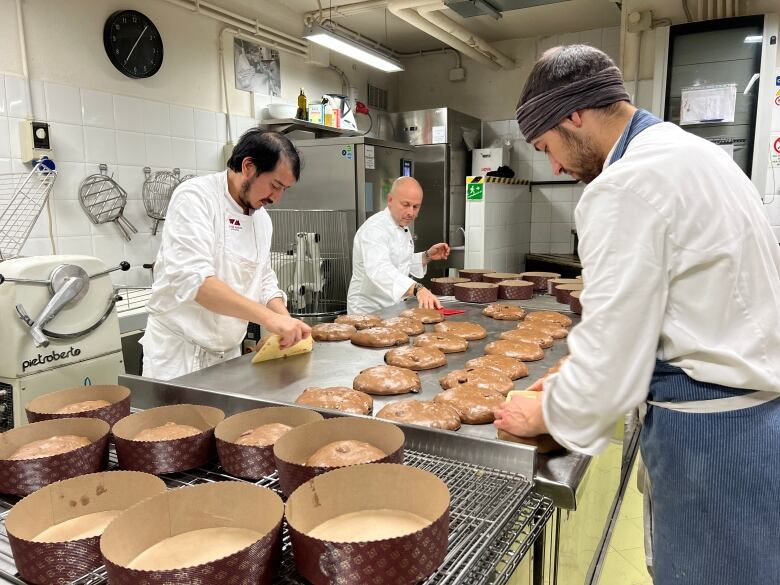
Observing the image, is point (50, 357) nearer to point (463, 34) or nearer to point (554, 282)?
point (554, 282)

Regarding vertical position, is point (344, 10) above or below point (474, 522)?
above

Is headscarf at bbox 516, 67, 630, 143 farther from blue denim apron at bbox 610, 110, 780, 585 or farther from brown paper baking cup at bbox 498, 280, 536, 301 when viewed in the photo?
brown paper baking cup at bbox 498, 280, 536, 301

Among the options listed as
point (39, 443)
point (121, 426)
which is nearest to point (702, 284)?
point (121, 426)

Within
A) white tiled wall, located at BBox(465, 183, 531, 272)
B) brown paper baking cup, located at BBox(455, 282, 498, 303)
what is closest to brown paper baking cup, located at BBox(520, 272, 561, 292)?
brown paper baking cup, located at BBox(455, 282, 498, 303)

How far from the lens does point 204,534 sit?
0.97 metres

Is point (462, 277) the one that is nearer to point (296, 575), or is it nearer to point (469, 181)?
point (469, 181)

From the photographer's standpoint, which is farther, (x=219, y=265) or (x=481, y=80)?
(x=481, y=80)

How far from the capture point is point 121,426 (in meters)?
1.28

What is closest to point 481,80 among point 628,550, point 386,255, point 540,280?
point 540,280

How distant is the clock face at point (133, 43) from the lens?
3.60 m

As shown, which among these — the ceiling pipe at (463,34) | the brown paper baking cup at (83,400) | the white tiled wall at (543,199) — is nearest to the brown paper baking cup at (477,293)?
the brown paper baking cup at (83,400)

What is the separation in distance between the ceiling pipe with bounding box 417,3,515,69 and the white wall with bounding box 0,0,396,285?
1425mm

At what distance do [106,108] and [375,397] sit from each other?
283cm

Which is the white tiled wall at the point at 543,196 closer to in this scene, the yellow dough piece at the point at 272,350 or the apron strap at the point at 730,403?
the yellow dough piece at the point at 272,350
